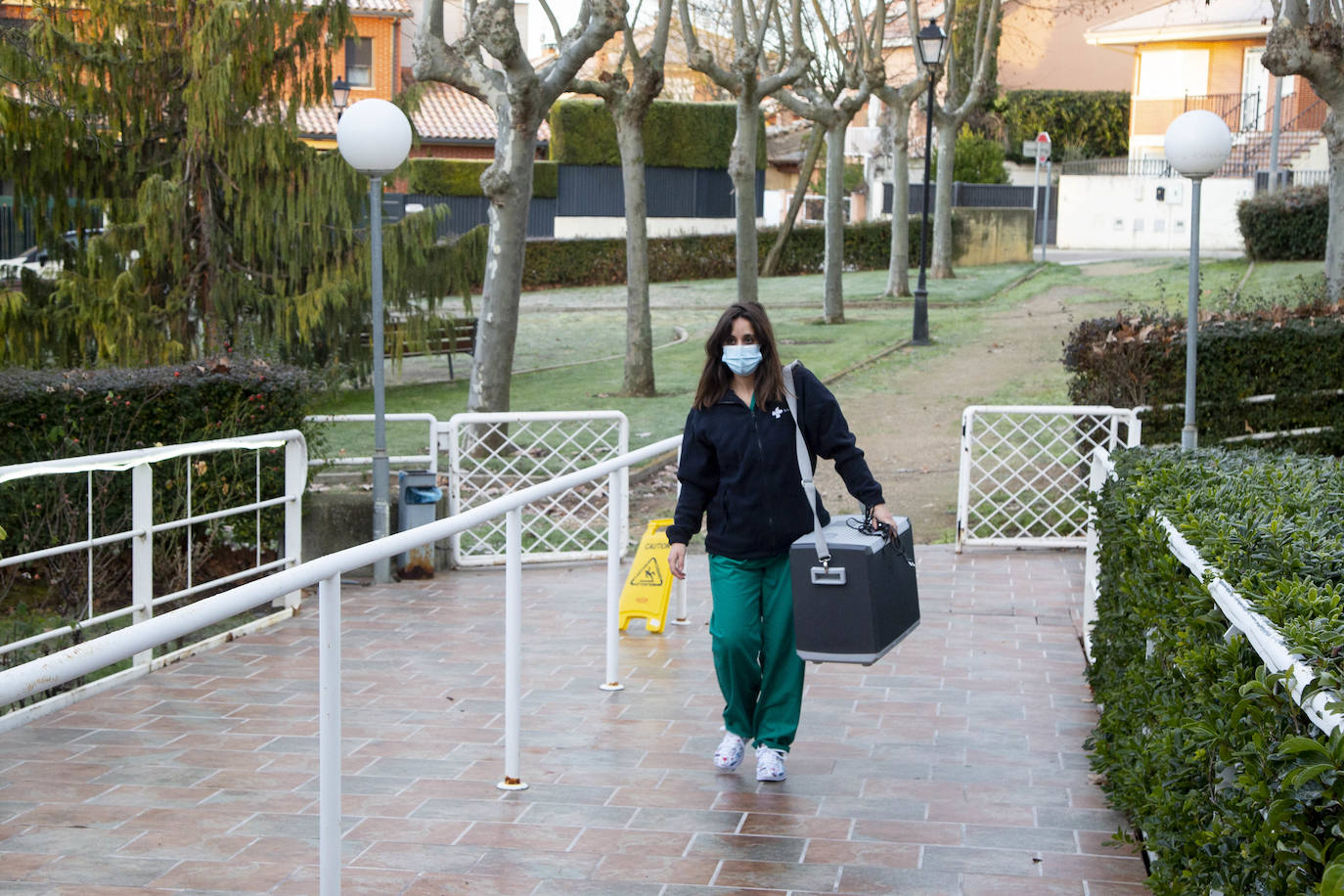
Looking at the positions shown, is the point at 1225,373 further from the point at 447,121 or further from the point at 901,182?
the point at 447,121

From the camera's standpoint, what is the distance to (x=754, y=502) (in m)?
4.98

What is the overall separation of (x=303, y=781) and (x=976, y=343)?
17.2m

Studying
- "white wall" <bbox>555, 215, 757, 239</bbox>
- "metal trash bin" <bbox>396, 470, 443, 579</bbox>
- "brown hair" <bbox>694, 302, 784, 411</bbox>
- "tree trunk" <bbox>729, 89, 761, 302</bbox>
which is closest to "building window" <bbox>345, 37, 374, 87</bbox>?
"white wall" <bbox>555, 215, 757, 239</bbox>

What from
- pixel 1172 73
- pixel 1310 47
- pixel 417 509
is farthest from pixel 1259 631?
pixel 1172 73

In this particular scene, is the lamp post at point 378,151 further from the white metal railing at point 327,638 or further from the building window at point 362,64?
the building window at point 362,64

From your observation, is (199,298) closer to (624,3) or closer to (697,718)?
(624,3)

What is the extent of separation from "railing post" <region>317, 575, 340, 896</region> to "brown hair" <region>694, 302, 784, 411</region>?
1.92 m

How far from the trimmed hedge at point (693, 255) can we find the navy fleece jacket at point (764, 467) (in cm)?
2837

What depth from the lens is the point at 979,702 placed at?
620 centimetres

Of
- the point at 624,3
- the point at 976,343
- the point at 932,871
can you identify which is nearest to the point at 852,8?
the point at 976,343

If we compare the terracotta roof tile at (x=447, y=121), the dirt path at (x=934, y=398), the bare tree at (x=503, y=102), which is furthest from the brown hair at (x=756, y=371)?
the terracotta roof tile at (x=447, y=121)

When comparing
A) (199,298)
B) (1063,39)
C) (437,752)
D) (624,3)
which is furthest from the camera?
(1063,39)

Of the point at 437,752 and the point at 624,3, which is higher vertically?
the point at 624,3

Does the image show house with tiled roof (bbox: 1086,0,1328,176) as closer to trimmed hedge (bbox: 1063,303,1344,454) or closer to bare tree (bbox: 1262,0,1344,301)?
bare tree (bbox: 1262,0,1344,301)
